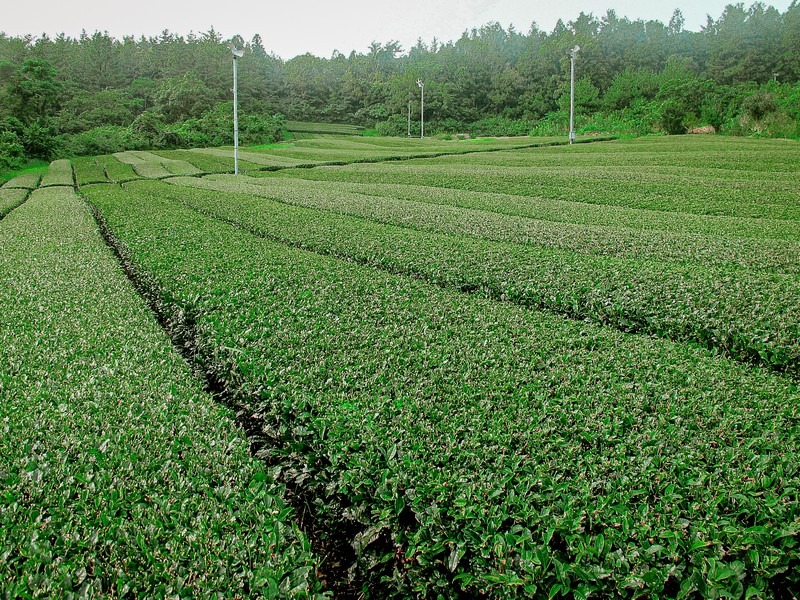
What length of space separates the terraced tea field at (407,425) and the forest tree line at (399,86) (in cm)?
3509

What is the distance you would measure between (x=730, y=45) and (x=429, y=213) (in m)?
67.4

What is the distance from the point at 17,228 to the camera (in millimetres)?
11898

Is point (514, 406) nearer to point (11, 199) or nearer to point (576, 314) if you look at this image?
A: point (576, 314)

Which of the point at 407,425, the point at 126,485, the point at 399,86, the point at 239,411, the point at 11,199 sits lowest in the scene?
the point at 239,411

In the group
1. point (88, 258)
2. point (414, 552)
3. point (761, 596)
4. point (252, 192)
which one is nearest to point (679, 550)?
point (761, 596)

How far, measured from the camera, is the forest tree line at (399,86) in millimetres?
44531

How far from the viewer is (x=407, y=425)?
10.9 ft

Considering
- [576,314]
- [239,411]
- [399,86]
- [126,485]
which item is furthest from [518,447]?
[399,86]

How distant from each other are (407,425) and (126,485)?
1.52 m

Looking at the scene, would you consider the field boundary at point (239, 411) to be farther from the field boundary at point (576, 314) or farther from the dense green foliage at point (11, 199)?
the dense green foliage at point (11, 199)

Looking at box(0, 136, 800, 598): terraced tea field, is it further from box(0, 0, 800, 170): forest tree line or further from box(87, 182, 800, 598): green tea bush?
box(0, 0, 800, 170): forest tree line

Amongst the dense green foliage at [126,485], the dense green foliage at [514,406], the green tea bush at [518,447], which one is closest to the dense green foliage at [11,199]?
the dense green foliage at [514,406]

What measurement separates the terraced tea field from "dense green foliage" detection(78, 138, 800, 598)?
0.06ft

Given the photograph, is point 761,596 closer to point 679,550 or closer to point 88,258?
point 679,550
